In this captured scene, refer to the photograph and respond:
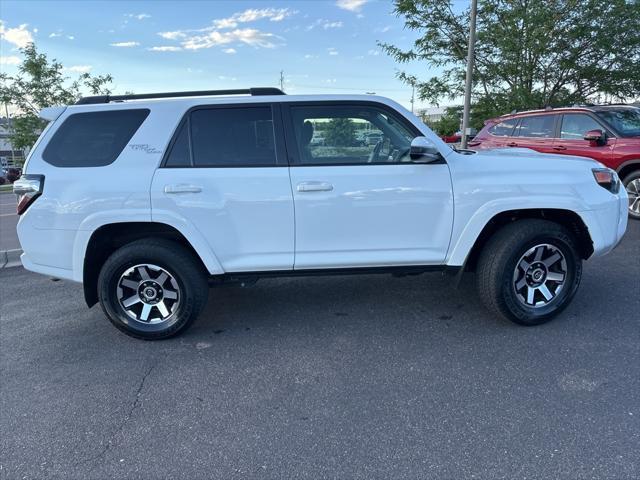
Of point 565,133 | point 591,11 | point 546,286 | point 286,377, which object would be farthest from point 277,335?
point 591,11

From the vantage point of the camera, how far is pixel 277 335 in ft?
12.2

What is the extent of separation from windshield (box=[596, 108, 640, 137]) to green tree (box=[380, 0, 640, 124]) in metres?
4.14

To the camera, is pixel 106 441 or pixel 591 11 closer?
pixel 106 441

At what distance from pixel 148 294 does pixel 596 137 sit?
7156 mm

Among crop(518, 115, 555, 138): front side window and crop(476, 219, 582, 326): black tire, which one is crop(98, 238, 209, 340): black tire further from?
crop(518, 115, 555, 138): front side window

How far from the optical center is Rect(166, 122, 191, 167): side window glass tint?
11.2 feet

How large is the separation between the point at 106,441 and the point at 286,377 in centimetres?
114

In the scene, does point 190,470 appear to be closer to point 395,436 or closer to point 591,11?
point 395,436

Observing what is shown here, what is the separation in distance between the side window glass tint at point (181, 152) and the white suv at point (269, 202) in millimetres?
15

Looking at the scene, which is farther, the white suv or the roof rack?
the roof rack

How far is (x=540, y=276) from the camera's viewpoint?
3.70 m

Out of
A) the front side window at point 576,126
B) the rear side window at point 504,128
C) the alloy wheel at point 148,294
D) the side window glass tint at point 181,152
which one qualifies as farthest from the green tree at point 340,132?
the rear side window at point 504,128

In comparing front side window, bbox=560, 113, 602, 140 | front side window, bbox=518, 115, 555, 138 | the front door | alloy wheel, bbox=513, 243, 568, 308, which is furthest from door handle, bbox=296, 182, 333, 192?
front side window, bbox=518, 115, 555, 138

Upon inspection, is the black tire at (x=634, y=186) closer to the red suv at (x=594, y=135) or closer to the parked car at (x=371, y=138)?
the red suv at (x=594, y=135)
